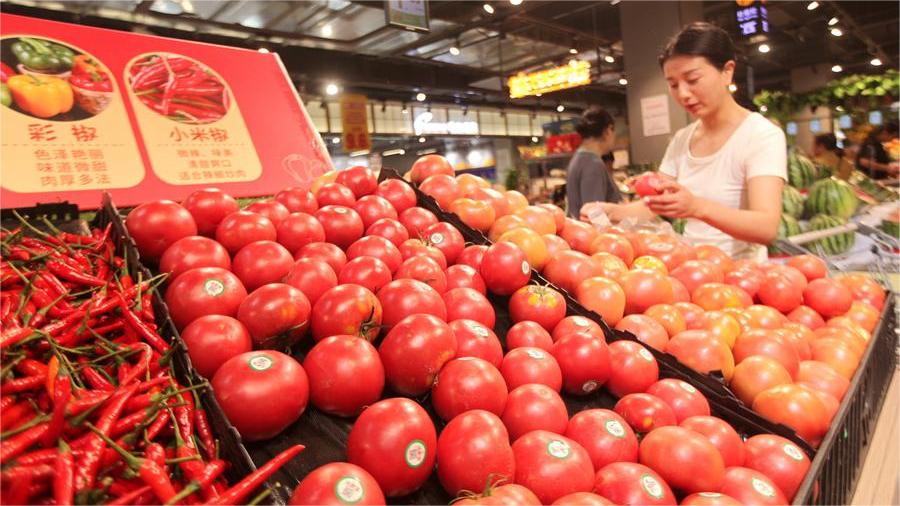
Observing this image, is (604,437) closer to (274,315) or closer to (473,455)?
Answer: (473,455)

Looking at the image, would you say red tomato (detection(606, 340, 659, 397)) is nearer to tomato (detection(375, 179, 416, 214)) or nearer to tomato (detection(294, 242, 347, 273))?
tomato (detection(294, 242, 347, 273))

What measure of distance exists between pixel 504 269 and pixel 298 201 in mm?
688

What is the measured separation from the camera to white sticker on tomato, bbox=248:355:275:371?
3.28ft

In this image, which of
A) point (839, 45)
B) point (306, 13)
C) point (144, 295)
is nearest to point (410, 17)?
point (306, 13)

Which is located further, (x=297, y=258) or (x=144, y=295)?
(x=297, y=258)

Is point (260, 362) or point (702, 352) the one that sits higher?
point (260, 362)

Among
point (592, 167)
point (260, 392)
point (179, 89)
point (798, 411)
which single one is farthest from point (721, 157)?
point (179, 89)

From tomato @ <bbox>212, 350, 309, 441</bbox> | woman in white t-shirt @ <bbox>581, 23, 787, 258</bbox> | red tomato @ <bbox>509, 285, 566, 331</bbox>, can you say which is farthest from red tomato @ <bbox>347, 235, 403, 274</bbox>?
woman in white t-shirt @ <bbox>581, 23, 787, 258</bbox>

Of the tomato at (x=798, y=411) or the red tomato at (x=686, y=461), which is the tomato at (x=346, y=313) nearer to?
the red tomato at (x=686, y=461)

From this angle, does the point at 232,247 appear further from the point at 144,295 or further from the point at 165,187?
the point at 165,187

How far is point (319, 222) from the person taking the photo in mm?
1604

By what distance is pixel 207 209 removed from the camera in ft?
4.96

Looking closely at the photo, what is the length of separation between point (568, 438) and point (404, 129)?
1512 cm

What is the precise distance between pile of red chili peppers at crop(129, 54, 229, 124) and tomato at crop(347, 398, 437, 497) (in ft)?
5.98
